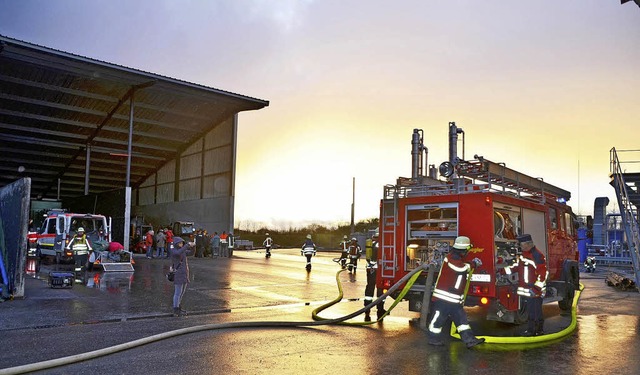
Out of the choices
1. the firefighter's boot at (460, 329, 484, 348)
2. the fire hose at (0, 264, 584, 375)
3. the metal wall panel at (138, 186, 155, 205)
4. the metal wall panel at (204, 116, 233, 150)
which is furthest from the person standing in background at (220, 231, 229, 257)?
the firefighter's boot at (460, 329, 484, 348)

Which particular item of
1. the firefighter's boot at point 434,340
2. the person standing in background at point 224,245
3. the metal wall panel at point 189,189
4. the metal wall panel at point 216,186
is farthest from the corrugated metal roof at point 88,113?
the firefighter's boot at point 434,340

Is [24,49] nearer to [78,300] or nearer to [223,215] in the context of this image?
[223,215]

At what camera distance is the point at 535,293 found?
8055 mm

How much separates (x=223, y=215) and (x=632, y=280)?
23.7 meters

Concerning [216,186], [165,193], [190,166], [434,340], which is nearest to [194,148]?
[190,166]

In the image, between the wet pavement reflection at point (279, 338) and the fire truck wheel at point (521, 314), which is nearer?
the wet pavement reflection at point (279, 338)

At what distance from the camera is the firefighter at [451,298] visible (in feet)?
23.8

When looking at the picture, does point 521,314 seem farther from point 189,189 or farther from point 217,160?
point 189,189

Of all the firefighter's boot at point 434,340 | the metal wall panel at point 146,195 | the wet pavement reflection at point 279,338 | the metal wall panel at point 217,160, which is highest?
the metal wall panel at point 217,160

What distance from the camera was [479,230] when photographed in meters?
8.27

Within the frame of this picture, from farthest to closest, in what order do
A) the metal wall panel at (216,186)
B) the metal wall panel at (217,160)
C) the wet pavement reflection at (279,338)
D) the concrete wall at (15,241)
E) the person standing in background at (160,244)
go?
the metal wall panel at (217,160) < the metal wall panel at (216,186) < the person standing in background at (160,244) < the concrete wall at (15,241) < the wet pavement reflection at (279,338)

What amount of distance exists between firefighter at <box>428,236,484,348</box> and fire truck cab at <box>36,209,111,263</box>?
55.0ft

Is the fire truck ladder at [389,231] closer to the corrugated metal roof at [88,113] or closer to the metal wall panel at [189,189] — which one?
the corrugated metal roof at [88,113]

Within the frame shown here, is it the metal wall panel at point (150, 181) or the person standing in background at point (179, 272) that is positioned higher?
the metal wall panel at point (150, 181)
